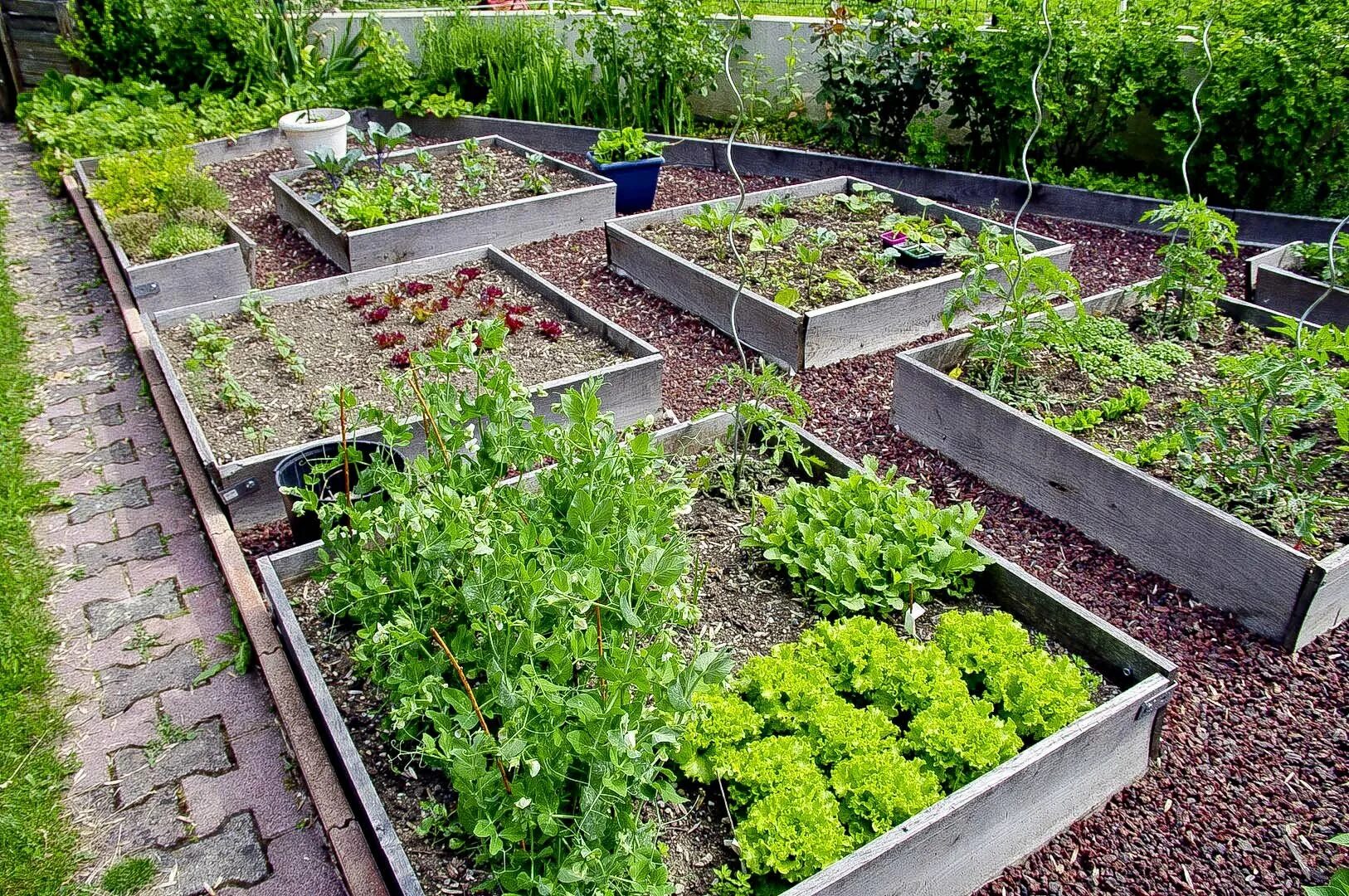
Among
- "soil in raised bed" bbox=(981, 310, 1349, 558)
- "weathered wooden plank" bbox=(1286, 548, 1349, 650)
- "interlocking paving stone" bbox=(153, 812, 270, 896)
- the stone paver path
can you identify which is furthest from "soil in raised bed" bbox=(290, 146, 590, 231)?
"weathered wooden plank" bbox=(1286, 548, 1349, 650)

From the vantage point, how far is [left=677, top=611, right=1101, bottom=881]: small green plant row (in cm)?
225

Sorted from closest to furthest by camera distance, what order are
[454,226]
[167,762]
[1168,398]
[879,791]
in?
[879,791] → [167,762] → [1168,398] → [454,226]

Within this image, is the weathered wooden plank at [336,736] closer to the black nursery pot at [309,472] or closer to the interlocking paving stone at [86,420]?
the black nursery pot at [309,472]

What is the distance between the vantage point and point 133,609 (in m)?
3.48

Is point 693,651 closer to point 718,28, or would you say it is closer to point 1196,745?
point 1196,745

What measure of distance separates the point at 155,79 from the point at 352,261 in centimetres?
474

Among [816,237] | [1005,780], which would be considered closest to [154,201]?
[816,237]

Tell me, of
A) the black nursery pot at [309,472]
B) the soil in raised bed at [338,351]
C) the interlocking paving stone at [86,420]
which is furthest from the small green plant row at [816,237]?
the interlocking paving stone at [86,420]

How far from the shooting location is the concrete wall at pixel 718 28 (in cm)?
805

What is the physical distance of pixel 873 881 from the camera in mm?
2168

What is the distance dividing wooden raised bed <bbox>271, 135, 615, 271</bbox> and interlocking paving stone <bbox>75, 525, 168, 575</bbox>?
2313mm

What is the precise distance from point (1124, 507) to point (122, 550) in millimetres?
3819

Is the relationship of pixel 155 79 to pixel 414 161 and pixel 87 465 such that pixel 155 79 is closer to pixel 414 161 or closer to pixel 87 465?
pixel 414 161

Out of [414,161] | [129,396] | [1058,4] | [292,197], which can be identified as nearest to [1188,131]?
[1058,4]
